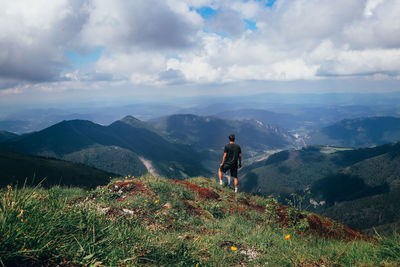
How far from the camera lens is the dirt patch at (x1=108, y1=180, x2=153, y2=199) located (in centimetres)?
926

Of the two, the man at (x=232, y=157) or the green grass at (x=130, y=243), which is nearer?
the green grass at (x=130, y=243)

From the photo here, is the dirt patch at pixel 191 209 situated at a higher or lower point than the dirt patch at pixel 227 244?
lower

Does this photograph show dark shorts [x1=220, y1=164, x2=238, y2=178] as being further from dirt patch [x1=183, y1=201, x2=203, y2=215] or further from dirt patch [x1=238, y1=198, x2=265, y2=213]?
dirt patch [x1=183, y1=201, x2=203, y2=215]

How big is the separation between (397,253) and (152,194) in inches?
294

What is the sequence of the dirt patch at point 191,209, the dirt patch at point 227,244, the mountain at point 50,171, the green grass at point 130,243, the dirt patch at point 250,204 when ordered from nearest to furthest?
the green grass at point 130,243 < the dirt patch at point 227,244 < the dirt patch at point 191,209 < the dirt patch at point 250,204 < the mountain at point 50,171

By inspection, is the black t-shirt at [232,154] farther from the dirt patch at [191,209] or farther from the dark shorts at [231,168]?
the dirt patch at [191,209]

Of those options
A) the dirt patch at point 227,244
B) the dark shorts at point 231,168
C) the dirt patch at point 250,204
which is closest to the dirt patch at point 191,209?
the dirt patch at point 227,244

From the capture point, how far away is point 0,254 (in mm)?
2473

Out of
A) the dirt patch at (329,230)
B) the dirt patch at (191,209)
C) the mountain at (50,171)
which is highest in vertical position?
the dirt patch at (191,209)

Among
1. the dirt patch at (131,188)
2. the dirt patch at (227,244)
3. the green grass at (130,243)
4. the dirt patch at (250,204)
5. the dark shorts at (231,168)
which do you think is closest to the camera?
the green grass at (130,243)

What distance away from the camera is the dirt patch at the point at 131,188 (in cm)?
926

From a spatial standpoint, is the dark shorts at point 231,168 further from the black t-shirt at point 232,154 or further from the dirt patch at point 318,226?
the dirt patch at point 318,226

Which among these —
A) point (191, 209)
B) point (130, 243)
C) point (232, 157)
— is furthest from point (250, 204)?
point (130, 243)

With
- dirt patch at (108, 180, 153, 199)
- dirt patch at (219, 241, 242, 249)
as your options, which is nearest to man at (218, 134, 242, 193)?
dirt patch at (108, 180, 153, 199)
